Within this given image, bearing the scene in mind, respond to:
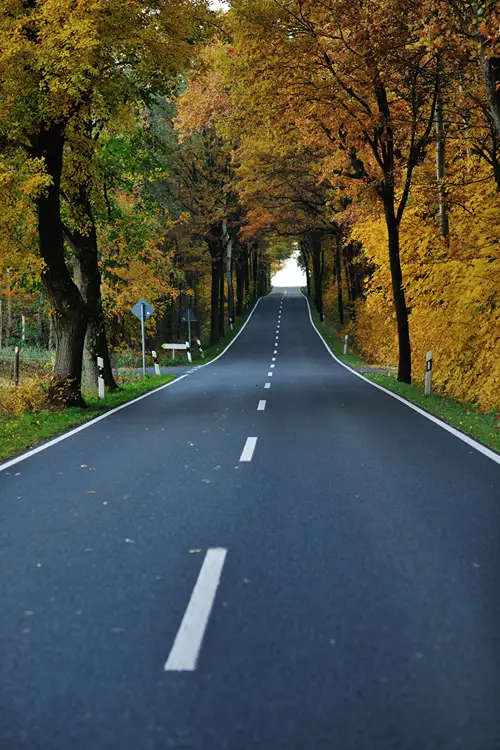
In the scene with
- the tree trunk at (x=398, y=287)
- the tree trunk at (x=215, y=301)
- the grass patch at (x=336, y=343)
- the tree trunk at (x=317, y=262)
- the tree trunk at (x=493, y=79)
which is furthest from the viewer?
the tree trunk at (x=317, y=262)

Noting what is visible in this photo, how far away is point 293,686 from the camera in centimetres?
357

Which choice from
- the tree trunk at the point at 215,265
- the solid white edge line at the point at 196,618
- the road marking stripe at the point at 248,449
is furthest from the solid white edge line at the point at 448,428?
the tree trunk at the point at 215,265

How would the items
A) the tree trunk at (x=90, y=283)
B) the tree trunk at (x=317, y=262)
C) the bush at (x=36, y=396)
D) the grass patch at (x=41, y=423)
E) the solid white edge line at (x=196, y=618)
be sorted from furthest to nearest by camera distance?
the tree trunk at (x=317, y=262) → the tree trunk at (x=90, y=283) → the bush at (x=36, y=396) → the grass patch at (x=41, y=423) → the solid white edge line at (x=196, y=618)

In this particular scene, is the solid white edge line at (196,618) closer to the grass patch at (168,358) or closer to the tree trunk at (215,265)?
the grass patch at (168,358)

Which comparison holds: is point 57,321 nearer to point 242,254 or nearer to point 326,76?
point 326,76

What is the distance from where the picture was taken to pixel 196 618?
14.5 ft

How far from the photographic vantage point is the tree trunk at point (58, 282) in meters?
16.5

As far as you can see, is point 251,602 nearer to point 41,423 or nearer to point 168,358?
point 41,423

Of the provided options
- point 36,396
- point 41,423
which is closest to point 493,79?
point 41,423

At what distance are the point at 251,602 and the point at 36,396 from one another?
1284 centimetres

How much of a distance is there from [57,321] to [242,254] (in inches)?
2140

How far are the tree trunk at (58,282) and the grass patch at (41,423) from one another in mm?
875

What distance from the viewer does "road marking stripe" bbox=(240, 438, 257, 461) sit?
400 inches

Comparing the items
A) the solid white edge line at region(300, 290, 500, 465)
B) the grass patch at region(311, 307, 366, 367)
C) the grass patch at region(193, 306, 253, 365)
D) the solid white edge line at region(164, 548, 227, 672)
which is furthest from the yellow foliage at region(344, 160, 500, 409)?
the grass patch at region(193, 306, 253, 365)
